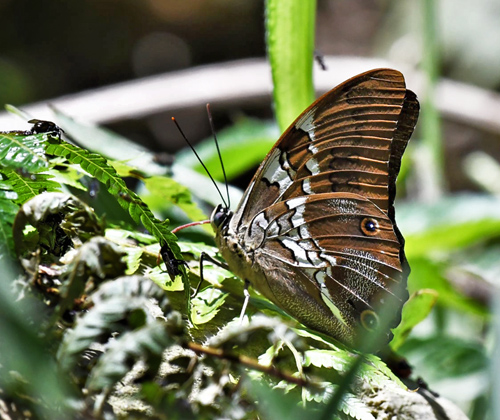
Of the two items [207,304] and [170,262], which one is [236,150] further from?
[170,262]

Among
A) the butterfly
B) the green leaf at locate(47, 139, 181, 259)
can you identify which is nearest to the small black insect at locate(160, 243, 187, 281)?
the green leaf at locate(47, 139, 181, 259)

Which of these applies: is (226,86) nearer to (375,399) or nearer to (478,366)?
(478,366)

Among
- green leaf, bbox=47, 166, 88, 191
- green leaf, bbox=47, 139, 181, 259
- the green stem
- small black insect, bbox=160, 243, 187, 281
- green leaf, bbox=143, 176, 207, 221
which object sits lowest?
small black insect, bbox=160, 243, 187, 281

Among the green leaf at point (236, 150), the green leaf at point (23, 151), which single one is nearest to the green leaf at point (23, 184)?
the green leaf at point (23, 151)

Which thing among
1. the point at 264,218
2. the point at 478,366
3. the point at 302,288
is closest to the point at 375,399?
the point at 302,288

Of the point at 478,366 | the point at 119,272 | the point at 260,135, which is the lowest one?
the point at 119,272

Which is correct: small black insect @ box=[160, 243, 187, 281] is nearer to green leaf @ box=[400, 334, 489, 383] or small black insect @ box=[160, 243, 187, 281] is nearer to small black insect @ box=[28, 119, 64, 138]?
small black insect @ box=[28, 119, 64, 138]
